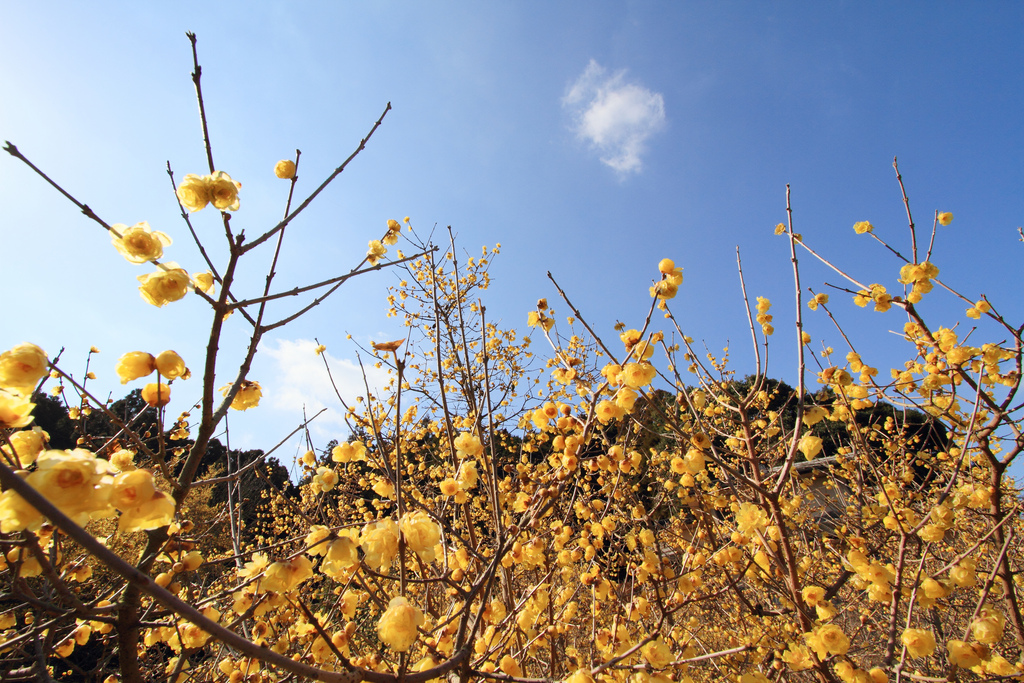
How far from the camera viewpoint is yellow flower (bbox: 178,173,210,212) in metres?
1.51

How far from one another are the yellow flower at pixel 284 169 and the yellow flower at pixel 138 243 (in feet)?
1.79

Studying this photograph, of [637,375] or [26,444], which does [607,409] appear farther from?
[26,444]

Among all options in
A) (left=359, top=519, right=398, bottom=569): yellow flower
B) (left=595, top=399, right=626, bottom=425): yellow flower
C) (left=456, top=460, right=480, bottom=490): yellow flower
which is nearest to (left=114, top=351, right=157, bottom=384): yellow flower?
(left=359, top=519, right=398, bottom=569): yellow flower

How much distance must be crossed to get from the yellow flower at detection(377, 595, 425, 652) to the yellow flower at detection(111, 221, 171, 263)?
1.40 m

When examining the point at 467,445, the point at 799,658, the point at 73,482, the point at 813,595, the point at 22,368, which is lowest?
the point at 799,658

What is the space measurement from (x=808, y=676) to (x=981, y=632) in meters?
3.86

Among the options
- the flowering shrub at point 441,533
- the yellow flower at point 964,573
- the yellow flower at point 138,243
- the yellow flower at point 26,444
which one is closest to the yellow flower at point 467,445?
the flowering shrub at point 441,533

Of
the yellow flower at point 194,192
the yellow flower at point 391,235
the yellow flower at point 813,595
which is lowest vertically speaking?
the yellow flower at point 813,595

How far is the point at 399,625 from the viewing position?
1.31 meters

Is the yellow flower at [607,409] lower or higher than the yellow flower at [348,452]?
higher

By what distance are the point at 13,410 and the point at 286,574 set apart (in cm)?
87

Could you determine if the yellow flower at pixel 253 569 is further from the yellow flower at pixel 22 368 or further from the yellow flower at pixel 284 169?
the yellow flower at pixel 284 169

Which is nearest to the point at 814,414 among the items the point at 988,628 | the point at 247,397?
the point at 988,628

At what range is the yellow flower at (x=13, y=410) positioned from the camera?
1183 mm
